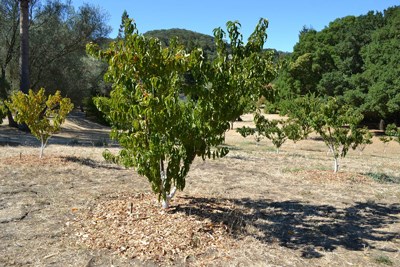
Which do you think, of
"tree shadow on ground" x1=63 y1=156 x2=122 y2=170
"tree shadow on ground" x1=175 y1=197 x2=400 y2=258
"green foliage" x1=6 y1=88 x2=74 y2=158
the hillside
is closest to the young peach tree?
the hillside

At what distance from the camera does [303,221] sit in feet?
20.3

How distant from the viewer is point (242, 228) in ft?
18.1

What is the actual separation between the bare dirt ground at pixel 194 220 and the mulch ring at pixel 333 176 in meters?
0.12

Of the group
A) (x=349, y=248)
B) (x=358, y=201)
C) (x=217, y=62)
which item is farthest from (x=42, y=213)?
(x=358, y=201)

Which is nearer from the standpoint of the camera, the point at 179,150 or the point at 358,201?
the point at 179,150

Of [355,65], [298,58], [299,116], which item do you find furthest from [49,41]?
[355,65]

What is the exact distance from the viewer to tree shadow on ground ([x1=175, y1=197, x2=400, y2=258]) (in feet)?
17.3

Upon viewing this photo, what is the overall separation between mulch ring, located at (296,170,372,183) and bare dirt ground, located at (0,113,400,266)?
0.12 metres

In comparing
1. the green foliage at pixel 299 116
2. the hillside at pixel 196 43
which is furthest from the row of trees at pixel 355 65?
the green foliage at pixel 299 116

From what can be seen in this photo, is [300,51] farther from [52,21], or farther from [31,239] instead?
[31,239]

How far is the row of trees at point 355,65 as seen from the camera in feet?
99.3

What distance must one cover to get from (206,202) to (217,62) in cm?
300

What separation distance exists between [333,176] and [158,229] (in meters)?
6.81

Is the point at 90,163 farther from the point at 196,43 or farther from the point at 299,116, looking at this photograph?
the point at 299,116
